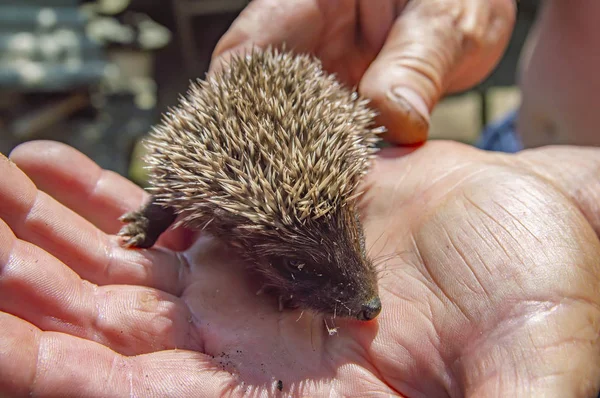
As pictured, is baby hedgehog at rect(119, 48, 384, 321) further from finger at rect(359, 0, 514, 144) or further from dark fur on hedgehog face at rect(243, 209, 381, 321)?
finger at rect(359, 0, 514, 144)

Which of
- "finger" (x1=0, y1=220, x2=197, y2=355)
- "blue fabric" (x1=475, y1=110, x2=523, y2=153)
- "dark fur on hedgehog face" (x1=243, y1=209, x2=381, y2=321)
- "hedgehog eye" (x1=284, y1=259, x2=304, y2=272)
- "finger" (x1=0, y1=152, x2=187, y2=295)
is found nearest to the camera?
"finger" (x1=0, y1=220, x2=197, y2=355)

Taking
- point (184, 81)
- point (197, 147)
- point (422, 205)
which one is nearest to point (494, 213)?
point (422, 205)

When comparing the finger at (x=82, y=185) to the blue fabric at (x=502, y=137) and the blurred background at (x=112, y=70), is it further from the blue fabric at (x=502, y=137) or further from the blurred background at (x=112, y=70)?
the blurred background at (x=112, y=70)

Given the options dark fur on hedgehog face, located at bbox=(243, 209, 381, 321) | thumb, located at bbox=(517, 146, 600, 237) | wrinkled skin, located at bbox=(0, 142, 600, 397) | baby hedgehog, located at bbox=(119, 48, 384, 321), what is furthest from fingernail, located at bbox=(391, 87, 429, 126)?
dark fur on hedgehog face, located at bbox=(243, 209, 381, 321)

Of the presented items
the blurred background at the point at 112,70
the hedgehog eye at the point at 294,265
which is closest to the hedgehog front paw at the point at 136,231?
the hedgehog eye at the point at 294,265

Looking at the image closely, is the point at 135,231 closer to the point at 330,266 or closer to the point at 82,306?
the point at 82,306

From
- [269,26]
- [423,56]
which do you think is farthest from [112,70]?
[423,56]
